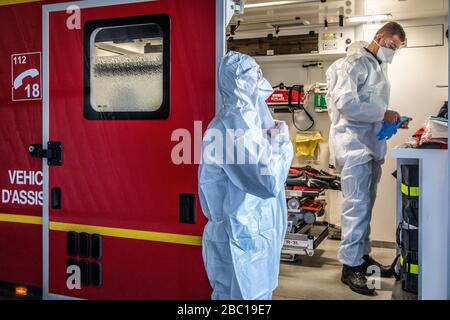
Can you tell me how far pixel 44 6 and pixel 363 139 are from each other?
2453 mm

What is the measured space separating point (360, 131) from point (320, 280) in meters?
1.26

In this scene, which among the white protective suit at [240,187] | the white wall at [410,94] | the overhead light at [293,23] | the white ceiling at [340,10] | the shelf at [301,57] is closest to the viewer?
the white protective suit at [240,187]

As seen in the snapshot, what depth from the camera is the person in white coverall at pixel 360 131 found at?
3.48 meters

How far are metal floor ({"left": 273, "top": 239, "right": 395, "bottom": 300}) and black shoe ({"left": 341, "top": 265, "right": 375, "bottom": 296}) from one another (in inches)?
1.7

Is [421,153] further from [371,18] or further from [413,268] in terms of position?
[371,18]

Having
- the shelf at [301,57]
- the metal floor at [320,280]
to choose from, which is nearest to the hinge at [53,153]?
the metal floor at [320,280]

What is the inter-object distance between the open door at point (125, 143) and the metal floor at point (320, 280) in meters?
1.31

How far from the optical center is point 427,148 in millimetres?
2404

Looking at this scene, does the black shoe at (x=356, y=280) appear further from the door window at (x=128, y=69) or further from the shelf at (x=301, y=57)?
the shelf at (x=301, y=57)

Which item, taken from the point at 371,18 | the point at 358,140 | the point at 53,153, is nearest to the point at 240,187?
the point at 53,153

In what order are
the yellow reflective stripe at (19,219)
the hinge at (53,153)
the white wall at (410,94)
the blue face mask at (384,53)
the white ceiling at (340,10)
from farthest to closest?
the white wall at (410,94), the white ceiling at (340,10), the blue face mask at (384,53), the yellow reflective stripe at (19,219), the hinge at (53,153)

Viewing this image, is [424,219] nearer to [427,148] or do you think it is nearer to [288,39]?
[427,148]

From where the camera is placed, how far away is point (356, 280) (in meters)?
3.54
